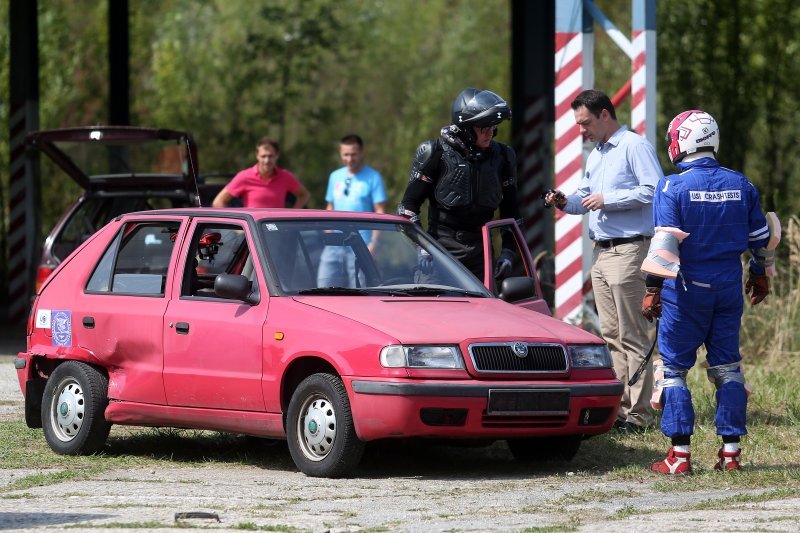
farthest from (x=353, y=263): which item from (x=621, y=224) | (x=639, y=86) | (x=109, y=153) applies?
(x=109, y=153)

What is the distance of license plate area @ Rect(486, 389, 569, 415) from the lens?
28.1 feet

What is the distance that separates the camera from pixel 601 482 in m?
8.71

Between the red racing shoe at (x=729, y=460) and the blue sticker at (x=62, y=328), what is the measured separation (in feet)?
12.8

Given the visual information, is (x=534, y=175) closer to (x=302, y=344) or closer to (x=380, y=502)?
(x=302, y=344)

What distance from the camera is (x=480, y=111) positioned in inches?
407

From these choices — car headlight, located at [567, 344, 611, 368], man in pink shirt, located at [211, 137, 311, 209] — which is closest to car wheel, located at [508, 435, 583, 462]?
car headlight, located at [567, 344, 611, 368]

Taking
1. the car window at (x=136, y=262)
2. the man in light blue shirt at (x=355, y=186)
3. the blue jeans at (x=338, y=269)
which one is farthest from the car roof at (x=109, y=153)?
the blue jeans at (x=338, y=269)

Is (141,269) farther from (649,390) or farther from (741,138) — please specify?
(741,138)

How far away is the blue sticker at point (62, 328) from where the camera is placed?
32.9 feet

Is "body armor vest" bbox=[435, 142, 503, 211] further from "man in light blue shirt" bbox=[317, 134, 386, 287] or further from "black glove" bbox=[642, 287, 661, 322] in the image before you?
"man in light blue shirt" bbox=[317, 134, 386, 287]

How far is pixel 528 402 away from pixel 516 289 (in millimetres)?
1207

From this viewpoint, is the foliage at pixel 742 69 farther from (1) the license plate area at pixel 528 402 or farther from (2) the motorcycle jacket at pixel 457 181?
(1) the license plate area at pixel 528 402

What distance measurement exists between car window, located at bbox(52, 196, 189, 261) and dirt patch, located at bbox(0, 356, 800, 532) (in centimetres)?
676

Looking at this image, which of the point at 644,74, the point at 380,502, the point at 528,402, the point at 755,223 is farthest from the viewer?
the point at 644,74
